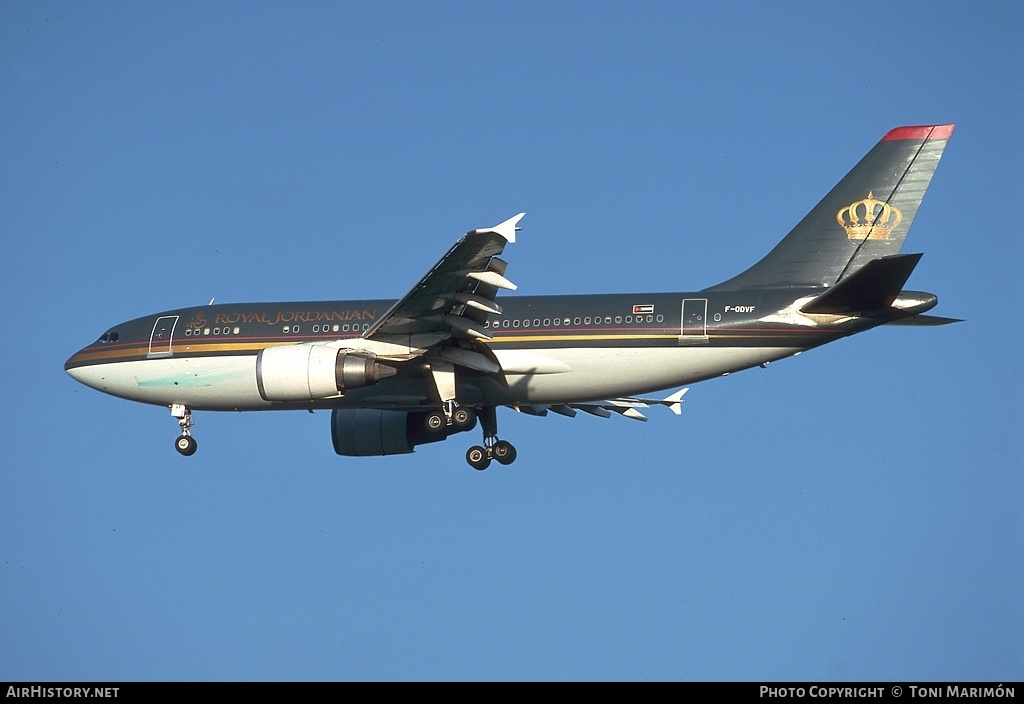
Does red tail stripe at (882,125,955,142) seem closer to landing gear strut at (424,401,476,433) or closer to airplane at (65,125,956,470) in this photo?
airplane at (65,125,956,470)

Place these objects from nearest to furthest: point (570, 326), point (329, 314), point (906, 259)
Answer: point (906, 259) → point (570, 326) → point (329, 314)

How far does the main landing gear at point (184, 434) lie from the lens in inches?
1453

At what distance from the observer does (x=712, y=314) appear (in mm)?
33156

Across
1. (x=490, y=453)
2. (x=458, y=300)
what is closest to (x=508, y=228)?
(x=458, y=300)

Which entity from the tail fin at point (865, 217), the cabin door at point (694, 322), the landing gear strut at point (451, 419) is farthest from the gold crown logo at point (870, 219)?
the landing gear strut at point (451, 419)

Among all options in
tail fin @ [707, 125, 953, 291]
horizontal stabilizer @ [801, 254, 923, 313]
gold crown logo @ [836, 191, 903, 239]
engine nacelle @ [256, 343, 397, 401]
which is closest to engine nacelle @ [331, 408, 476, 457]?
engine nacelle @ [256, 343, 397, 401]

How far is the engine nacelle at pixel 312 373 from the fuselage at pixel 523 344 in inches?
18.6

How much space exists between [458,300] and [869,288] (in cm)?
887

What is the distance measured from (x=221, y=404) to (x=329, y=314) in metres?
3.52

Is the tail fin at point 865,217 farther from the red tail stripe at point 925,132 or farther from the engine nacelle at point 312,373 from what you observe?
the engine nacelle at point 312,373

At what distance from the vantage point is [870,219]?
33.8 metres
